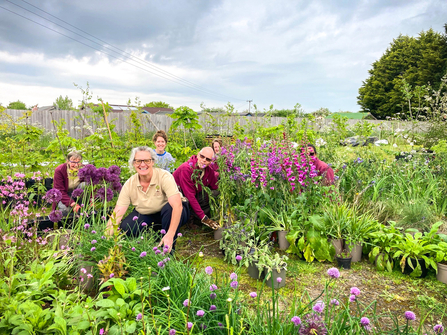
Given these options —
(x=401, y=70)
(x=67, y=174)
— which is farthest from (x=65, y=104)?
(x=401, y=70)

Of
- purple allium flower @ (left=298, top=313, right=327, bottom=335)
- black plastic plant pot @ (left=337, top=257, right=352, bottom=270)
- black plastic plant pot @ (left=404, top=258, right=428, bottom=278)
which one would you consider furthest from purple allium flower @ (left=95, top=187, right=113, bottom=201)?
black plastic plant pot @ (left=404, top=258, right=428, bottom=278)

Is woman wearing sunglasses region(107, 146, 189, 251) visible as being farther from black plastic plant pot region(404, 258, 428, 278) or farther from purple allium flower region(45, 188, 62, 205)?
black plastic plant pot region(404, 258, 428, 278)

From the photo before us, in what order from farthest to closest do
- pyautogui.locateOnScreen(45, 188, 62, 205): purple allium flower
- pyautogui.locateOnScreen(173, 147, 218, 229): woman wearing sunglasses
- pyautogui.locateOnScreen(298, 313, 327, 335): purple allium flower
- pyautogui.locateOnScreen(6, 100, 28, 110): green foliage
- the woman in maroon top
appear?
pyautogui.locateOnScreen(6, 100, 28, 110): green foliage < the woman in maroon top < pyautogui.locateOnScreen(173, 147, 218, 229): woman wearing sunglasses < pyautogui.locateOnScreen(45, 188, 62, 205): purple allium flower < pyautogui.locateOnScreen(298, 313, 327, 335): purple allium flower

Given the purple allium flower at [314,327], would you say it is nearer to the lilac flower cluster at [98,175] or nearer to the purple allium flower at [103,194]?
the purple allium flower at [103,194]

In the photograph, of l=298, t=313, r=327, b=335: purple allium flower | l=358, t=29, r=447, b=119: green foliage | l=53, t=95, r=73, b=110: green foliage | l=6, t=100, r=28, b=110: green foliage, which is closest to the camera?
l=298, t=313, r=327, b=335: purple allium flower

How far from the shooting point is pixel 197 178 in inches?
144

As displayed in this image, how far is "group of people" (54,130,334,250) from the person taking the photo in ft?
9.67

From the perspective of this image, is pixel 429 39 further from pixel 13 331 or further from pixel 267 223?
pixel 13 331

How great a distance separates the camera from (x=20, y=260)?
7.88 ft

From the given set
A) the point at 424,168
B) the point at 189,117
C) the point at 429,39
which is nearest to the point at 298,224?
the point at 424,168

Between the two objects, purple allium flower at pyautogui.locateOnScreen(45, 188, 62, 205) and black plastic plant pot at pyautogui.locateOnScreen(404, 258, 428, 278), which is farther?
black plastic plant pot at pyautogui.locateOnScreen(404, 258, 428, 278)

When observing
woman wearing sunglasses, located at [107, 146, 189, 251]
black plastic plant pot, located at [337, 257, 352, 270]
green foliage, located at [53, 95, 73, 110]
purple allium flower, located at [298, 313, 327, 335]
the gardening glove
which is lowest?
black plastic plant pot, located at [337, 257, 352, 270]

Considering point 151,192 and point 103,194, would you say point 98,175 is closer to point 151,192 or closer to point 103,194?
point 103,194

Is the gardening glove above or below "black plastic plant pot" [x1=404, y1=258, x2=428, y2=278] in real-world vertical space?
above
